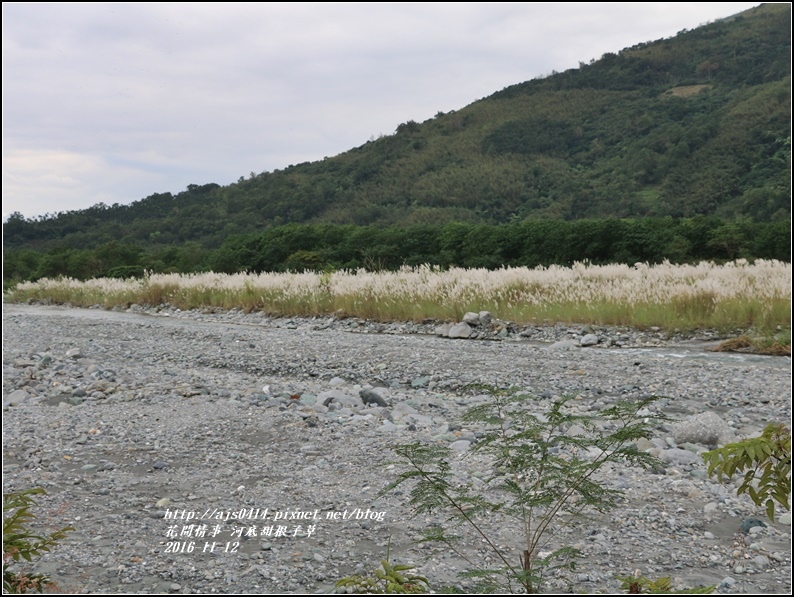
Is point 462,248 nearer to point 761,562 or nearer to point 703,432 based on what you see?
point 703,432

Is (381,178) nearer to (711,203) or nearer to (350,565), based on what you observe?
(711,203)

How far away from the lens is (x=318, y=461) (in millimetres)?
4441

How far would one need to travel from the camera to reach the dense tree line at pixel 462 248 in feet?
70.8

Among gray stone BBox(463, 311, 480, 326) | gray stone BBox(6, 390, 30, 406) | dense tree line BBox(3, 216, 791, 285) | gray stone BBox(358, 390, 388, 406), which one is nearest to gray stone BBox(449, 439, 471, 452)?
gray stone BBox(358, 390, 388, 406)

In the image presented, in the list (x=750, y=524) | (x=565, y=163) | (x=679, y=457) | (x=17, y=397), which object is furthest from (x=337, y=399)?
(x=565, y=163)

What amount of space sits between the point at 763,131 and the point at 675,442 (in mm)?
47570

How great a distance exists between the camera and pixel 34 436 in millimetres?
5191

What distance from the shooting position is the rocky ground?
10.0 feet

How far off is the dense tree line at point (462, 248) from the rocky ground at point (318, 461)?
502 inches

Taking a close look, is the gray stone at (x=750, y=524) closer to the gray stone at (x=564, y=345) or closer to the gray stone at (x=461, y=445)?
the gray stone at (x=461, y=445)

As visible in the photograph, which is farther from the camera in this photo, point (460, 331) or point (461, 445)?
point (460, 331)

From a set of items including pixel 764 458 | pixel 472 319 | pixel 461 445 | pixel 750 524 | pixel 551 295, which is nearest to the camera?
pixel 764 458

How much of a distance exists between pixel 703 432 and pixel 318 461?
2897 millimetres

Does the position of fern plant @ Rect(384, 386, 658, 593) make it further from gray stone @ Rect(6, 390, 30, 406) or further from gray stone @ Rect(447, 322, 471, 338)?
gray stone @ Rect(447, 322, 471, 338)
